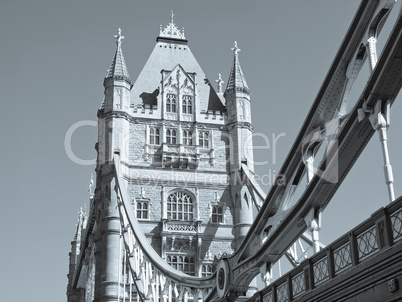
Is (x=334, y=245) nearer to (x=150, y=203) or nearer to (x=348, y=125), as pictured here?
(x=348, y=125)

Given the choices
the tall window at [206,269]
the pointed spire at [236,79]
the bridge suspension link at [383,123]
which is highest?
the pointed spire at [236,79]

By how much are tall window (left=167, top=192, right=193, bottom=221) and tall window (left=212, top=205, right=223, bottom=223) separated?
1131mm

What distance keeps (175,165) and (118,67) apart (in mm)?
6116

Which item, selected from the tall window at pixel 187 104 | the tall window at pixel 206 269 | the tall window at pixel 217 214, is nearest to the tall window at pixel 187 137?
the tall window at pixel 187 104

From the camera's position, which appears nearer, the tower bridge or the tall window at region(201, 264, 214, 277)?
the tower bridge

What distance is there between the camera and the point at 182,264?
32.3 meters

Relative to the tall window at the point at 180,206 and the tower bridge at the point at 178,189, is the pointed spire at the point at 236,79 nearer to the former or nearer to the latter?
the tower bridge at the point at 178,189

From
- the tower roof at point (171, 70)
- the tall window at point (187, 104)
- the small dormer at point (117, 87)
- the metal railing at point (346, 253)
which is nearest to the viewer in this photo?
the metal railing at point (346, 253)

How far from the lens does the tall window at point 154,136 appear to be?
34.7m

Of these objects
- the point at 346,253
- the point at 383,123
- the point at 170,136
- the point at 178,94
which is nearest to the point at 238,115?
the point at 178,94

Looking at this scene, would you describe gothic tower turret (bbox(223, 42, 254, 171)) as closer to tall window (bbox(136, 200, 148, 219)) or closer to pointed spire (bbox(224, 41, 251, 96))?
pointed spire (bbox(224, 41, 251, 96))

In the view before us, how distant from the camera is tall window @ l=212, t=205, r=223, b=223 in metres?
33.6

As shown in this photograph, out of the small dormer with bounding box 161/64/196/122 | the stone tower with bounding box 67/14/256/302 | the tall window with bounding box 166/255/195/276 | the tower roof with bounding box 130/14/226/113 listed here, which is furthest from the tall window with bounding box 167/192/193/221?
the tower roof with bounding box 130/14/226/113

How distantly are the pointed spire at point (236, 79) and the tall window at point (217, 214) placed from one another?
6.55 meters
